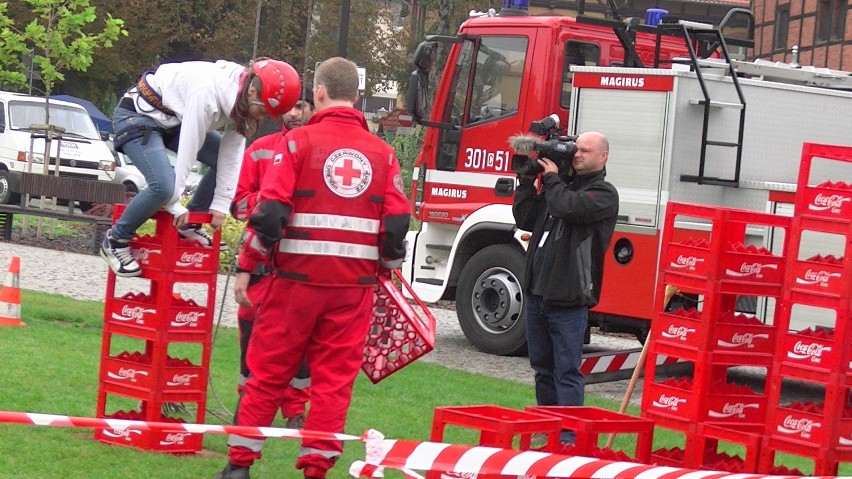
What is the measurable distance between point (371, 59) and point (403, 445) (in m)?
39.5

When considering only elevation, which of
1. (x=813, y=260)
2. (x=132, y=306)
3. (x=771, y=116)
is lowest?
(x=132, y=306)

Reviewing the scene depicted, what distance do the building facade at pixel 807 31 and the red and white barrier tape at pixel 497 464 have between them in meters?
30.1

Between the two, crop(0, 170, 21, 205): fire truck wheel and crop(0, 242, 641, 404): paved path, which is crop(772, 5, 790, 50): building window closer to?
crop(0, 170, 21, 205): fire truck wheel

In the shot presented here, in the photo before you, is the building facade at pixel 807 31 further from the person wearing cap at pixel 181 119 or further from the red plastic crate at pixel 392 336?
the person wearing cap at pixel 181 119

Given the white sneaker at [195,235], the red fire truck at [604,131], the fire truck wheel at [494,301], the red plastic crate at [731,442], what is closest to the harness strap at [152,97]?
the white sneaker at [195,235]

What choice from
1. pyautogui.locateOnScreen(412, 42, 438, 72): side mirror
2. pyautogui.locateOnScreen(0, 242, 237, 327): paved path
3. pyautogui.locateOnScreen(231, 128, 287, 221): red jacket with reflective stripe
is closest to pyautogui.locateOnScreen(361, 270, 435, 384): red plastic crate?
pyautogui.locateOnScreen(231, 128, 287, 221): red jacket with reflective stripe

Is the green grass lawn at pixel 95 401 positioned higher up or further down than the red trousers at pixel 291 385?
further down

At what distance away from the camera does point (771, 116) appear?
1184 cm

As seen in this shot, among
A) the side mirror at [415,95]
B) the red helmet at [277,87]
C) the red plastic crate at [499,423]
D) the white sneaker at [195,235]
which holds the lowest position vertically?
the red plastic crate at [499,423]

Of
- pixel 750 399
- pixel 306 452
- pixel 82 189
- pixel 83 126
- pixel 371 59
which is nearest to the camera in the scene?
pixel 306 452

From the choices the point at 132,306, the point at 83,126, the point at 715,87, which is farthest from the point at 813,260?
the point at 83,126

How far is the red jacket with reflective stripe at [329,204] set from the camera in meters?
6.33

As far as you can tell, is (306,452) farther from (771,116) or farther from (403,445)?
(771,116)

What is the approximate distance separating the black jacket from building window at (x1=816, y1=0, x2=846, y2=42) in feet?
100
